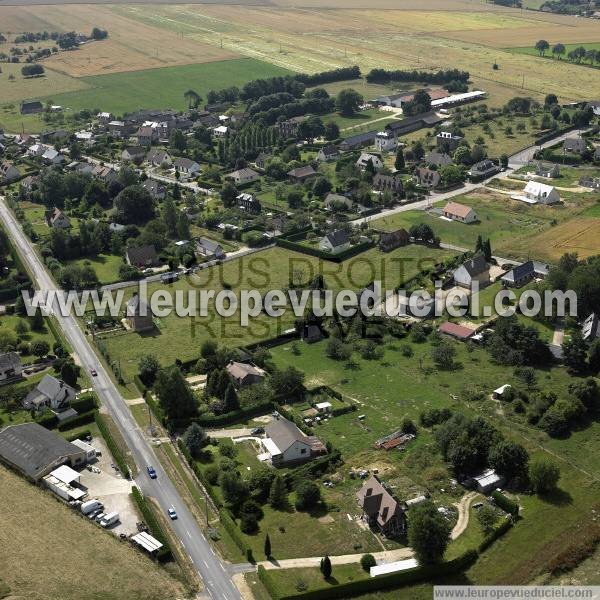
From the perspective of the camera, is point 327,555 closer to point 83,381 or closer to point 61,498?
point 61,498

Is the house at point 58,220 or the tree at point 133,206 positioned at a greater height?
the tree at point 133,206

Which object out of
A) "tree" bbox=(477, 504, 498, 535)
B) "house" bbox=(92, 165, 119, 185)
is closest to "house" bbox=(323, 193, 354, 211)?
"house" bbox=(92, 165, 119, 185)

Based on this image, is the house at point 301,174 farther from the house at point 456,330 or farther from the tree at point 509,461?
the tree at point 509,461

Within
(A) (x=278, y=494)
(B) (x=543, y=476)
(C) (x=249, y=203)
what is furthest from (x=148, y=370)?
(C) (x=249, y=203)

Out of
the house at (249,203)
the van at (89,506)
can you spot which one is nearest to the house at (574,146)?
the house at (249,203)

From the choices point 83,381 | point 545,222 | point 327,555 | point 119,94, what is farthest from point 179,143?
point 327,555

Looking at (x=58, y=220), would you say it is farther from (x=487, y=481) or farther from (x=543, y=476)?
(x=543, y=476)

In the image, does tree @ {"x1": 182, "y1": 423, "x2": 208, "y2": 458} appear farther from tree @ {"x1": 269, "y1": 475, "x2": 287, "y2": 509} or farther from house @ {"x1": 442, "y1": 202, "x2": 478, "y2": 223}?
house @ {"x1": 442, "y1": 202, "x2": 478, "y2": 223}
